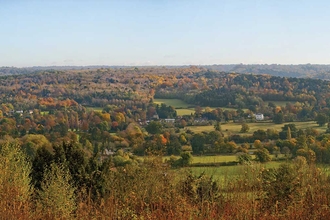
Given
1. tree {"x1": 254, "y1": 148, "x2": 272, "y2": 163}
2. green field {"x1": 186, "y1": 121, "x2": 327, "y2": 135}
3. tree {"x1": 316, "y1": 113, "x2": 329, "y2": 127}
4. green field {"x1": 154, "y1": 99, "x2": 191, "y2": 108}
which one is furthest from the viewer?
green field {"x1": 154, "y1": 99, "x2": 191, "y2": 108}

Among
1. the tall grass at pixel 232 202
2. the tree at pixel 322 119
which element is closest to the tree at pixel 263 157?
the tall grass at pixel 232 202

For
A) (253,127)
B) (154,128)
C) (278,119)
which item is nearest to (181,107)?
(154,128)

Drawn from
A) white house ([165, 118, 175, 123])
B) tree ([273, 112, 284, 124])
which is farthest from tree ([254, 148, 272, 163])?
white house ([165, 118, 175, 123])

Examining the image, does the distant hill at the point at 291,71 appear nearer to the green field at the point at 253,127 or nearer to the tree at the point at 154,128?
the green field at the point at 253,127

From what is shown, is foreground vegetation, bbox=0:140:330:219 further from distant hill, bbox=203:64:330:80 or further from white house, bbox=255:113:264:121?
distant hill, bbox=203:64:330:80

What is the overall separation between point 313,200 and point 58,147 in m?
10.3

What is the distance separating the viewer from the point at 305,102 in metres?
47.9

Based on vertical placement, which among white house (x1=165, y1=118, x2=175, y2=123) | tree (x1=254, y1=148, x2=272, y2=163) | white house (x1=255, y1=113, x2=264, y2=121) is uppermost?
tree (x1=254, y1=148, x2=272, y2=163)

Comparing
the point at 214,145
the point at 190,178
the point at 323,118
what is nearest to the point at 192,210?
the point at 190,178

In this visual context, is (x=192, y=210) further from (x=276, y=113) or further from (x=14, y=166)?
(x=276, y=113)

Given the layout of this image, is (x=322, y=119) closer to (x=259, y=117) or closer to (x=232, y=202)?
(x=259, y=117)

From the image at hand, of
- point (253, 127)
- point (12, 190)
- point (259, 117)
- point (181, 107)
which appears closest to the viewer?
point (12, 190)

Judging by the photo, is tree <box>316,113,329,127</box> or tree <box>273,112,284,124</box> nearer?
tree <box>316,113,329,127</box>

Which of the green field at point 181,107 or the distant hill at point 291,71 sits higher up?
the distant hill at point 291,71
